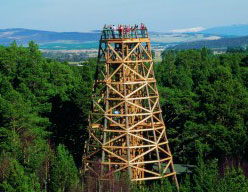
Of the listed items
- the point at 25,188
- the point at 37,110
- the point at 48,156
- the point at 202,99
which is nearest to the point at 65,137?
the point at 37,110

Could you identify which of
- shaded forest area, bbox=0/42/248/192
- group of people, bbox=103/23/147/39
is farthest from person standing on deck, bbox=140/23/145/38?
shaded forest area, bbox=0/42/248/192

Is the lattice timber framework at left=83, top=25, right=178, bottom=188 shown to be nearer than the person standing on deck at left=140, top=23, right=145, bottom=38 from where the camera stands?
Yes

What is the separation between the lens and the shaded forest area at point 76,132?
28.7 metres

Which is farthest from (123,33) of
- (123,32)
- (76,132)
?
(76,132)

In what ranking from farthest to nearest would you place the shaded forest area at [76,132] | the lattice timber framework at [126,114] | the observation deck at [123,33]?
the observation deck at [123,33] → the lattice timber framework at [126,114] → the shaded forest area at [76,132]

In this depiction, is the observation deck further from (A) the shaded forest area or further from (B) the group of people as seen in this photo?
(A) the shaded forest area

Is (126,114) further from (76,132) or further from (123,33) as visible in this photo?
(76,132)

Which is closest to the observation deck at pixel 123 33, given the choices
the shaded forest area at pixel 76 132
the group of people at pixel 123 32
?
the group of people at pixel 123 32

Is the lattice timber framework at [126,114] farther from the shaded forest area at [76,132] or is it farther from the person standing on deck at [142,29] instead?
the shaded forest area at [76,132]

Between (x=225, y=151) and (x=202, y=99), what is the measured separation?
199 inches

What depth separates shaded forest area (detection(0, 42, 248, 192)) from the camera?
94.3 feet

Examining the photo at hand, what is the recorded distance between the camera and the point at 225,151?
35.2 meters

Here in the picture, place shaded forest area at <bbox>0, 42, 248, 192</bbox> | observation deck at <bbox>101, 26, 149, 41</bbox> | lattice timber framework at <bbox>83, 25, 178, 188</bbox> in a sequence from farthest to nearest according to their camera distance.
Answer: observation deck at <bbox>101, 26, 149, 41</bbox>
lattice timber framework at <bbox>83, 25, 178, 188</bbox>
shaded forest area at <bbox>0, 42, 248, 192</bbox>

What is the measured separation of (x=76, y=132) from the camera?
43.4 meters
